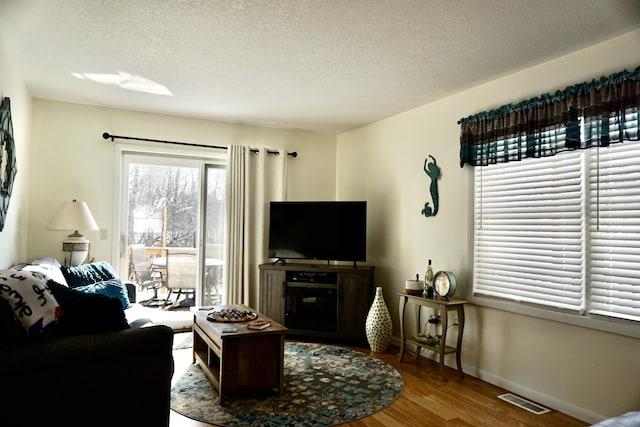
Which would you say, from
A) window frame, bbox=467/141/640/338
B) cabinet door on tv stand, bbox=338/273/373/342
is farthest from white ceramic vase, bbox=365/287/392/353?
window frame, bbox=467/141/640/338

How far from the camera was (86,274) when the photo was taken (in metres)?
3.81

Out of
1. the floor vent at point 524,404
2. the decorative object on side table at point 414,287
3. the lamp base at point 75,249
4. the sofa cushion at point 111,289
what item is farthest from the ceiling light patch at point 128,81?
the floor vent at point 524,404

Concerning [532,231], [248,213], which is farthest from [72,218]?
[532,231]

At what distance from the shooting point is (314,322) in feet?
16.1

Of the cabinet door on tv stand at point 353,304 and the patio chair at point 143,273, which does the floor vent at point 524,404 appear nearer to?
the cabinet door on tv stand at point 353,304

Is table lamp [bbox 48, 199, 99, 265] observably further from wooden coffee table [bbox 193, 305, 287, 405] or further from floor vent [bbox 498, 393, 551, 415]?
floor vent [bbox 498, 393, 551, 415]

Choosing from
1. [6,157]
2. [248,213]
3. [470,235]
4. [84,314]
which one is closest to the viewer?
A: [84,314]

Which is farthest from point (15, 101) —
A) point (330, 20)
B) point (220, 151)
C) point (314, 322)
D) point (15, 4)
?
point (314, 322)

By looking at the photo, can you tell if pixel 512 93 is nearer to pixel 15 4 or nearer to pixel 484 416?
pixel 484 416

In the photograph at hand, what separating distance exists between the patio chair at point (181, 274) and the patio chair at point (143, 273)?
0.39 ft

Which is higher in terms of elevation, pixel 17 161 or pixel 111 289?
pixel 17 161

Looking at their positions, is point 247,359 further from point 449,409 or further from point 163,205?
point 163,205

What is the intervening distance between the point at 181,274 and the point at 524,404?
12.3 ft

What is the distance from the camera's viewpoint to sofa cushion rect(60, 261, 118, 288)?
3.67m
